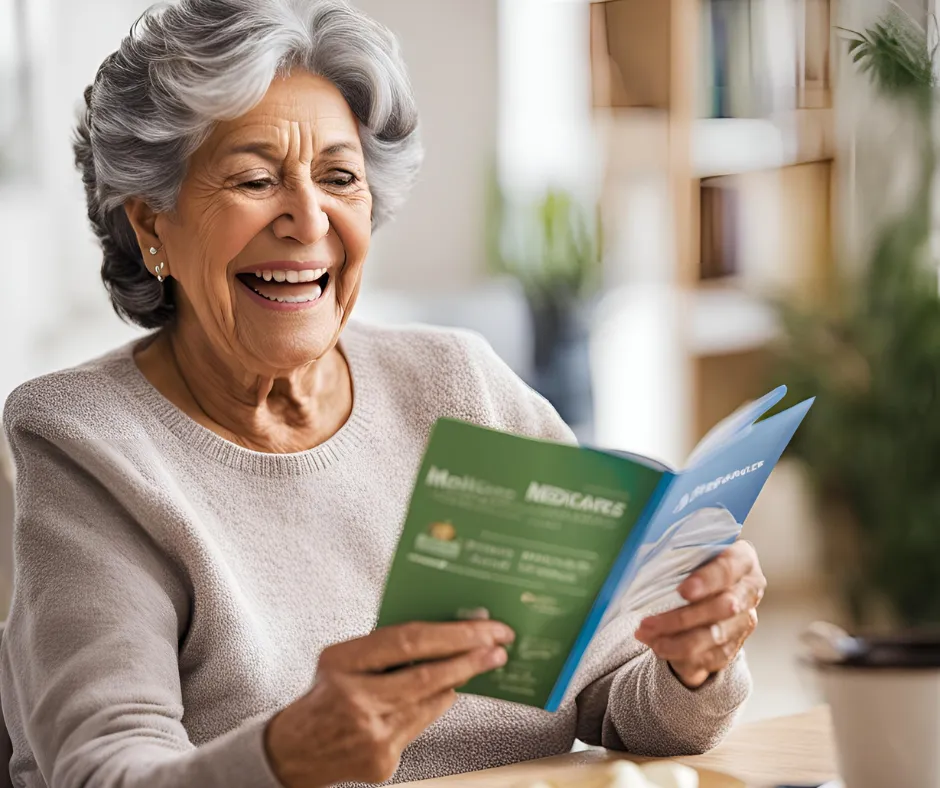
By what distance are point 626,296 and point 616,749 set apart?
9.89 feet

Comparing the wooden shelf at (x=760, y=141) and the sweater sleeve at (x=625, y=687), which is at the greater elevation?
the wooden shelf at (x=760, y=141)

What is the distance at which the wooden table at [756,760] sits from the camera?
43.1 inches

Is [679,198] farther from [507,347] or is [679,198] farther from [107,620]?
[107,620]

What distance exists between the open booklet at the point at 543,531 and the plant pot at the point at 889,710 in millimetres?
161

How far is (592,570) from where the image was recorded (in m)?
0.91

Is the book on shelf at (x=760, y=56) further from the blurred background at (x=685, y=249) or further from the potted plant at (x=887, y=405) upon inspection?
the potted plant at (x=887, y=405)

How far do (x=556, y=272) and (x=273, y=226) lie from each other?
8.90 feet

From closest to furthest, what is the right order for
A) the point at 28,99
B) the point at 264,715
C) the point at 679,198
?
1. the point at 264,715
2. the point at 28,99
3. the point at 679,198

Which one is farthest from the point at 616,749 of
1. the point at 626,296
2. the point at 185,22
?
the point at 626,296

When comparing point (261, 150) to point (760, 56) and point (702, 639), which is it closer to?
point (702, 639)

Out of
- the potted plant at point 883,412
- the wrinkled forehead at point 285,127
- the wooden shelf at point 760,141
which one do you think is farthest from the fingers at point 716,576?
the wooden shelf at point 760,141

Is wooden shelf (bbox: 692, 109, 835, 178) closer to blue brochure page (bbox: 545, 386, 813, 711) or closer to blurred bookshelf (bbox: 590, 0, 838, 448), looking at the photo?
blurred bookshelf (bbox: 590, 0, 838, 448)

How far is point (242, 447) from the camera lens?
1.37 meters

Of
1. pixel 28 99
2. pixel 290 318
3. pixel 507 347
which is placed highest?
pixel 28 99
